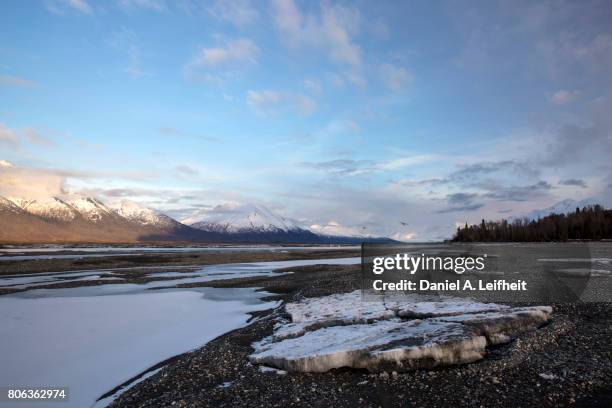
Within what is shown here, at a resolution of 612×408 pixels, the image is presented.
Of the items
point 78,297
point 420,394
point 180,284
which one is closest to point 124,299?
point 78,297

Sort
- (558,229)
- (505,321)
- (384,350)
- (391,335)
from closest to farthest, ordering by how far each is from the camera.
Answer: (384,350), (391,335), (505,321), (558,229)

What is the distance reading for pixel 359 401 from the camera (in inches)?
372

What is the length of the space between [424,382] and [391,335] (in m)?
2.43

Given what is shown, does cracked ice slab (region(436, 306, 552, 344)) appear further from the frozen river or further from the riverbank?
the frozen river

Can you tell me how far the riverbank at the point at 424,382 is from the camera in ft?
30.0

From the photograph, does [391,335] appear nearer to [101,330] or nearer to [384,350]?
[384,350]

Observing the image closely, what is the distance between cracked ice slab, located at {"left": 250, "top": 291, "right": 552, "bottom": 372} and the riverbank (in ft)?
1.07

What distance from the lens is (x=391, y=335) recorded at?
41.0ft

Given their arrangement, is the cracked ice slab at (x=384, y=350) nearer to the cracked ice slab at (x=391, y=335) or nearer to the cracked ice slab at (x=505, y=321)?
the cracked ice slab at (x=391, y=335)

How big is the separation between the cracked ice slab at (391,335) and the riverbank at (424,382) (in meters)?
0.33

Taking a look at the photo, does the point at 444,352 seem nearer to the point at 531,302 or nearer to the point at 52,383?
the point at 531,302

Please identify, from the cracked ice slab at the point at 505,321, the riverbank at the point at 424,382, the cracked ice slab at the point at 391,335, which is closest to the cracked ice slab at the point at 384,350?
the cracked ice slab at the point at 391,335

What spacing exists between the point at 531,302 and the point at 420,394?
1174cm

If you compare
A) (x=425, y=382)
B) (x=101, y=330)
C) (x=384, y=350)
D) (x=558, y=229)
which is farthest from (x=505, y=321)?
(x=558, y=229)
